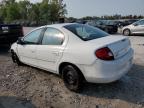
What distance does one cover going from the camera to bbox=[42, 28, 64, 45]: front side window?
5.92 m

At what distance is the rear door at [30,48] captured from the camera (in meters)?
6.72

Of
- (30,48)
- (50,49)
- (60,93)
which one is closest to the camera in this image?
(60,93)

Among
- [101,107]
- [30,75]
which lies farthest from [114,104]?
[30,75]

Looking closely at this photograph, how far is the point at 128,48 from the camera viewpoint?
579 centimetres

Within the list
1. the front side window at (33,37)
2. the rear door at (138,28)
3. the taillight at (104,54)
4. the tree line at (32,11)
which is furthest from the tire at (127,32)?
the tree line at (32,11)

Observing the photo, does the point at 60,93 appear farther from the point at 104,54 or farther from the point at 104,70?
the point at 104,54

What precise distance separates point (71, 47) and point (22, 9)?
239 ft

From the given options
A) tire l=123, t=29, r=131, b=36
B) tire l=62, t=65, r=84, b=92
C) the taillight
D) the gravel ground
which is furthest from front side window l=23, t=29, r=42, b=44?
tire l=123, t=29, r=131, b=36

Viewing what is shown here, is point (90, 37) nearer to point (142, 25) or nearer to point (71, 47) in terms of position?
point (71, 47)

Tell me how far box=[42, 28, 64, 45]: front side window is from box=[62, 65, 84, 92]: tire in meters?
0.69

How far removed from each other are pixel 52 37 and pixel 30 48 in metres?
0.97

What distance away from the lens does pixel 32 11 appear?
71.0m

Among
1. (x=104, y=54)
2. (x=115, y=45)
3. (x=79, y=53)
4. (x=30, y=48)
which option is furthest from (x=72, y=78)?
(x=30, y=48)

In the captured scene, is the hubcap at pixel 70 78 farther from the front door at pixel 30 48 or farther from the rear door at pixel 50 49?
the front door at pixel 30 48
